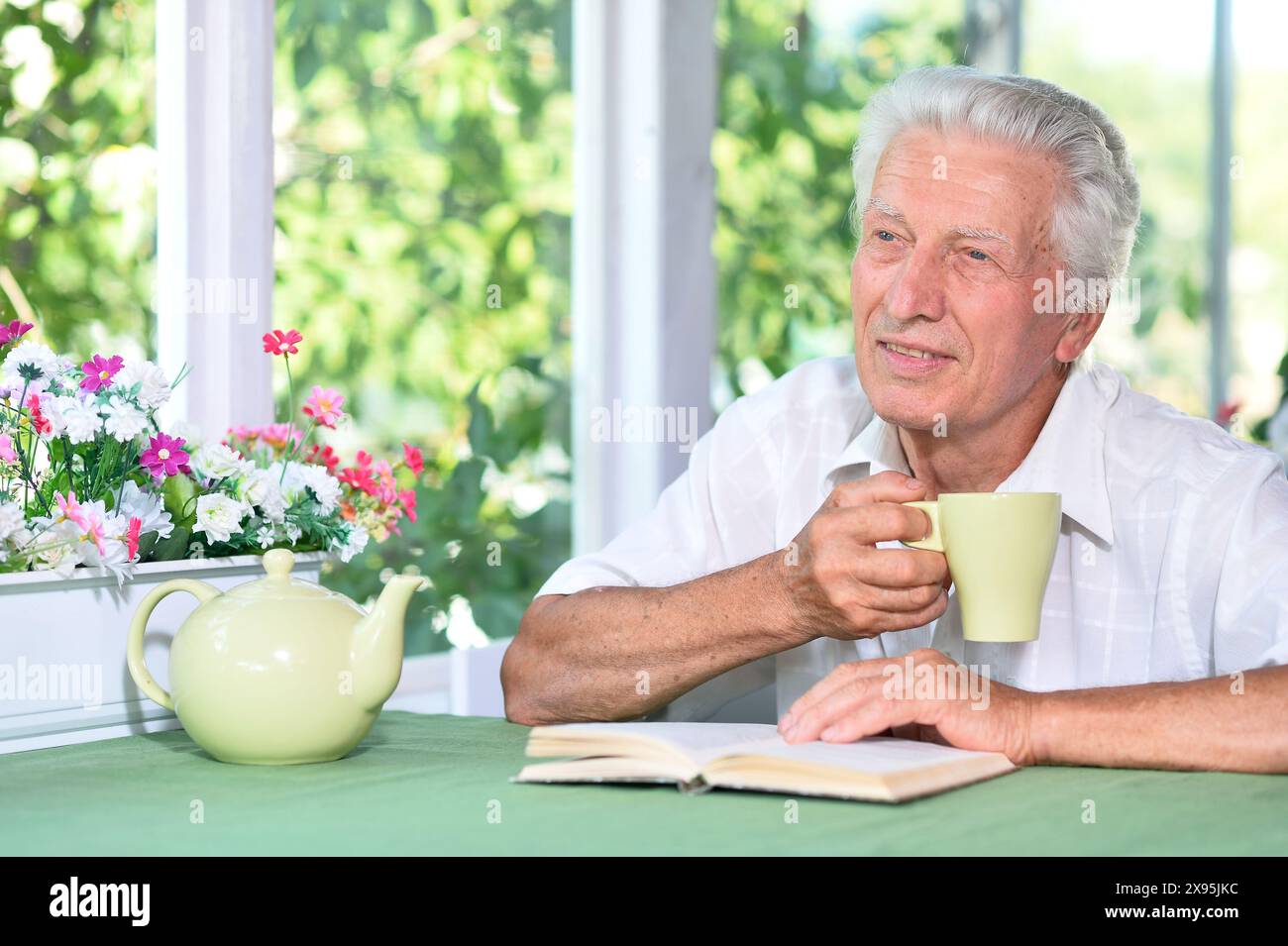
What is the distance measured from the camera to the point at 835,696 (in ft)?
4.33

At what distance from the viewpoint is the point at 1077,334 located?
1.78 meters

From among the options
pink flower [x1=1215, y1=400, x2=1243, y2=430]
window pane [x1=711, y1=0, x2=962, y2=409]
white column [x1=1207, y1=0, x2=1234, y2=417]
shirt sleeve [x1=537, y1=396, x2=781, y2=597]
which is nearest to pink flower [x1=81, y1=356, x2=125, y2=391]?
shirt sleeve [x1=537, y1=396, x2=781, y2=597]

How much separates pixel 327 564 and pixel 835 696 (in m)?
1.25

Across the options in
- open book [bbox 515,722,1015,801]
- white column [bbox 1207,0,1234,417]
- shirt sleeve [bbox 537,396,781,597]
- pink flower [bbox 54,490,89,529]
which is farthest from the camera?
white column [bbox 1207,0,1234,417]

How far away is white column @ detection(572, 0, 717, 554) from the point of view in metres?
2.80

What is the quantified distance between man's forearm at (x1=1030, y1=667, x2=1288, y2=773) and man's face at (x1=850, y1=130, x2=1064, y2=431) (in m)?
0.46

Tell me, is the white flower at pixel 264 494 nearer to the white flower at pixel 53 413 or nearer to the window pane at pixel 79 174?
the white flower at pixel 53 413

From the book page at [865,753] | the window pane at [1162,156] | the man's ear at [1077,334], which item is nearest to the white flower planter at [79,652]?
the book page at [865,753]

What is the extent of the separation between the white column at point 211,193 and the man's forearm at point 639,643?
62cm

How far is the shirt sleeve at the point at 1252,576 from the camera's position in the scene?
1.49 meters

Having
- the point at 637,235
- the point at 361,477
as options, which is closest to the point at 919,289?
the point at 361,477

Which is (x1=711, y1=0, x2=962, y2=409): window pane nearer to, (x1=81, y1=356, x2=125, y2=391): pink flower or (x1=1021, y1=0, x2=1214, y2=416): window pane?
(x1=1021, y1=0, x2=1214, y2=416): window pane

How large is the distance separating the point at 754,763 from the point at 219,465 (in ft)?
2.33

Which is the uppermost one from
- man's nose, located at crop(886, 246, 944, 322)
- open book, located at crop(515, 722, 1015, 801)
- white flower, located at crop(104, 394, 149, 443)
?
man's nose, located at crop(886, 246, 944, 322)
